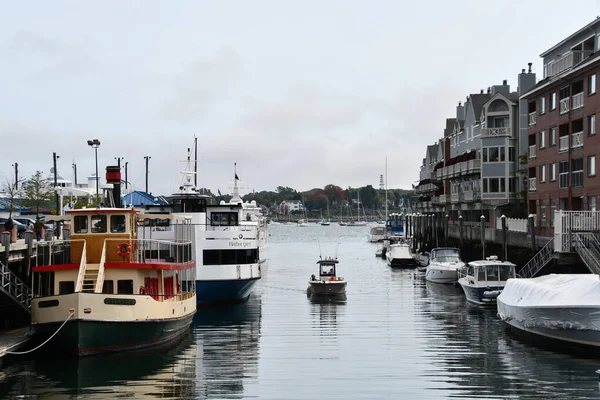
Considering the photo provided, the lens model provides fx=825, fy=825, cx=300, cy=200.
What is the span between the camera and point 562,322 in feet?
96.5

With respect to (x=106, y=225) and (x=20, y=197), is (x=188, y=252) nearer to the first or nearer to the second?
(x=106, y=225)

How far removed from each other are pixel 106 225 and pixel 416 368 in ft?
42.3

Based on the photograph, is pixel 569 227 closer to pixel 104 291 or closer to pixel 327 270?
pixel 327 270

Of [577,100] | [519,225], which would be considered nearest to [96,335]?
[577,100]

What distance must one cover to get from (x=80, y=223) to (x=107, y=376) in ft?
24.8

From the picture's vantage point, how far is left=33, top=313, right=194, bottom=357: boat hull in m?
27.8

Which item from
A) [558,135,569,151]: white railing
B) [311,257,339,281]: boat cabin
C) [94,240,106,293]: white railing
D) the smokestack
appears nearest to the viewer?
[94,240,106,293]: white railing

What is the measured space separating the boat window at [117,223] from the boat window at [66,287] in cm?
266

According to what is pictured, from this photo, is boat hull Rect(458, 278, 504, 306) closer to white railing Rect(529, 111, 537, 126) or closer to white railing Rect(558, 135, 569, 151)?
white railing Rect(558, 135, 569, 151)

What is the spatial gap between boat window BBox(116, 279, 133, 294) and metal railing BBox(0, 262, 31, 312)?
3879mm

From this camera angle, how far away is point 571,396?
23234 millimetres

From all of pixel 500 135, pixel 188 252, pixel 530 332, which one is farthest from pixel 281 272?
pixel 530 332

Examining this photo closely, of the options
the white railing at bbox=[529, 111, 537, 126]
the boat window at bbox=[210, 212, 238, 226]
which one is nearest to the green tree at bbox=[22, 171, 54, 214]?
the boat window at bbox=[210, 212, 238, 226]

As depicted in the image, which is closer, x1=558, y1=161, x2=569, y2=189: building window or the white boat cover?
the white boat cover
